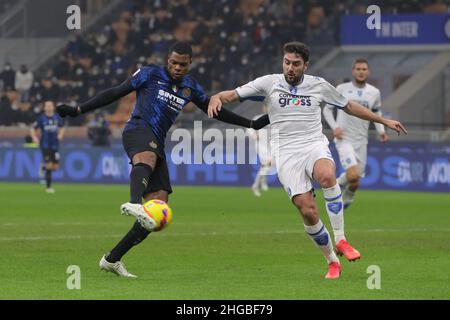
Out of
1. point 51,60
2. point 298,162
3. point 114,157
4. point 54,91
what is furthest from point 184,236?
point 51,60

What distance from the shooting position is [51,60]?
43.7m

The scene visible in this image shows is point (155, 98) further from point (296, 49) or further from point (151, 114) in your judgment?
point (296, 49)

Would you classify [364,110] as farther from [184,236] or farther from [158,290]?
[184,236]

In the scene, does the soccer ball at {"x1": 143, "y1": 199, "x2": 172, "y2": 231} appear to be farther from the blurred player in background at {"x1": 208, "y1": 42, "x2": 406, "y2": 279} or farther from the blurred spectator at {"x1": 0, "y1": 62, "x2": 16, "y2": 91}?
the blurred spectator at {"x1": 0, "y1": 62, "x2": 16, "y2": 91}

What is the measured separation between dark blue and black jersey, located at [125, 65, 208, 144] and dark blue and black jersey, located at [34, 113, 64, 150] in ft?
63.8

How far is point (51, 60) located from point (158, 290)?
111 ft

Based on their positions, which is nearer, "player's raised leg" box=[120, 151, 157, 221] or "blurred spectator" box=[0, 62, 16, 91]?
"player's raised leg" box=[120, 151, 157, 221]

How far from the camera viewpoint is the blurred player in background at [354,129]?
20.3m

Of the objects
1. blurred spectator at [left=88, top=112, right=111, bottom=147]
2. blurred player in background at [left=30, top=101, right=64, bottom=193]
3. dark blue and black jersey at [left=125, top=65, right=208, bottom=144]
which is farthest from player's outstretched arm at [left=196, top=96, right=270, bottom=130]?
blurred spectator at [left=88, top=112, right=111, bottom=147]

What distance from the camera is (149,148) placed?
468 inches

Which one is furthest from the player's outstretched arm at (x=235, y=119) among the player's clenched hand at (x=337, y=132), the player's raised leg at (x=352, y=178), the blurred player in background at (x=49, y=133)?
the blurred player in background at (x=49, y=133)

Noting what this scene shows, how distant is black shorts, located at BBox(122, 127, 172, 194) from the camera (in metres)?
11.9

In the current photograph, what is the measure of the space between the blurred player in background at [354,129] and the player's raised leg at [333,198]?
7594mm

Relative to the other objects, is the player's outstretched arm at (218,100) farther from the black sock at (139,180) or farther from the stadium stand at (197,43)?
the stadium stand at (197,43)
